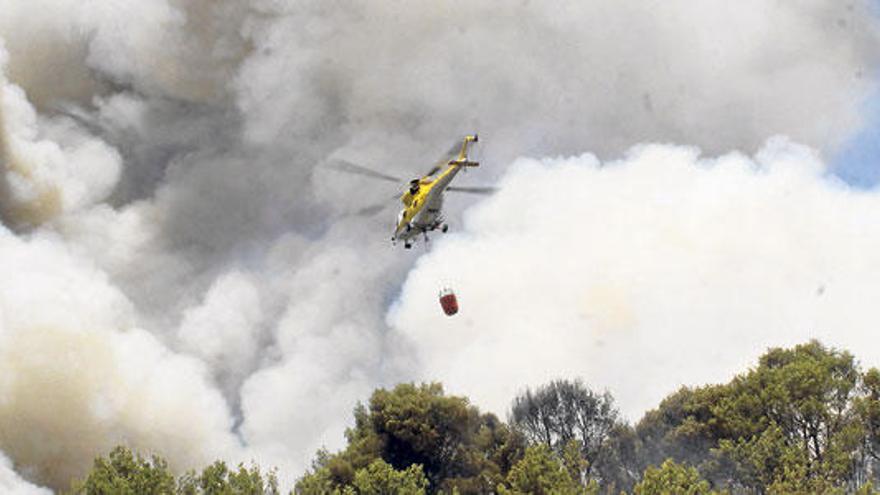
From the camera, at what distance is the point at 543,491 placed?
6406 centimetres

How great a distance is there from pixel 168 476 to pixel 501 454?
34818mm

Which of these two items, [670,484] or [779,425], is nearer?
[670,484]

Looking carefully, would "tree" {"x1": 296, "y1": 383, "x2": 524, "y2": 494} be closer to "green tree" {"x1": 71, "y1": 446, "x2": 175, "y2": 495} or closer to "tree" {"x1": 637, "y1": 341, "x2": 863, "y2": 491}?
"tree" {"x1": 637, "y1": 341, "x2": 863, "y2": 491}

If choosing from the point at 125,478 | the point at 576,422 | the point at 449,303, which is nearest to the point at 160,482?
the point at 125,478

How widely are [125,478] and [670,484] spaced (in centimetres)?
3363

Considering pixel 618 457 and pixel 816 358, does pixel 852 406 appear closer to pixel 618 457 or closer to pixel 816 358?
pixel 816 358

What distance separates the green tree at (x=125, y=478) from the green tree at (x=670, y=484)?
29108 millimetres

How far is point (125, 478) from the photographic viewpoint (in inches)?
2317

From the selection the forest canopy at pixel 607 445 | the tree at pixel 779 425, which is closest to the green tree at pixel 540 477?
the forest canopy at pixel 607 445

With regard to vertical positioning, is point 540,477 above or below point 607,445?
below

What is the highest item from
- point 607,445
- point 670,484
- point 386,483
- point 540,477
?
point 607,445

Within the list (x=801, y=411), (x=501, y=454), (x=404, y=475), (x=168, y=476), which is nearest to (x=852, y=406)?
(x=801, y=411)

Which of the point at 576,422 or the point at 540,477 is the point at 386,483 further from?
the point at 576,422

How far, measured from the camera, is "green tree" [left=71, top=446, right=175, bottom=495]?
57375mm
